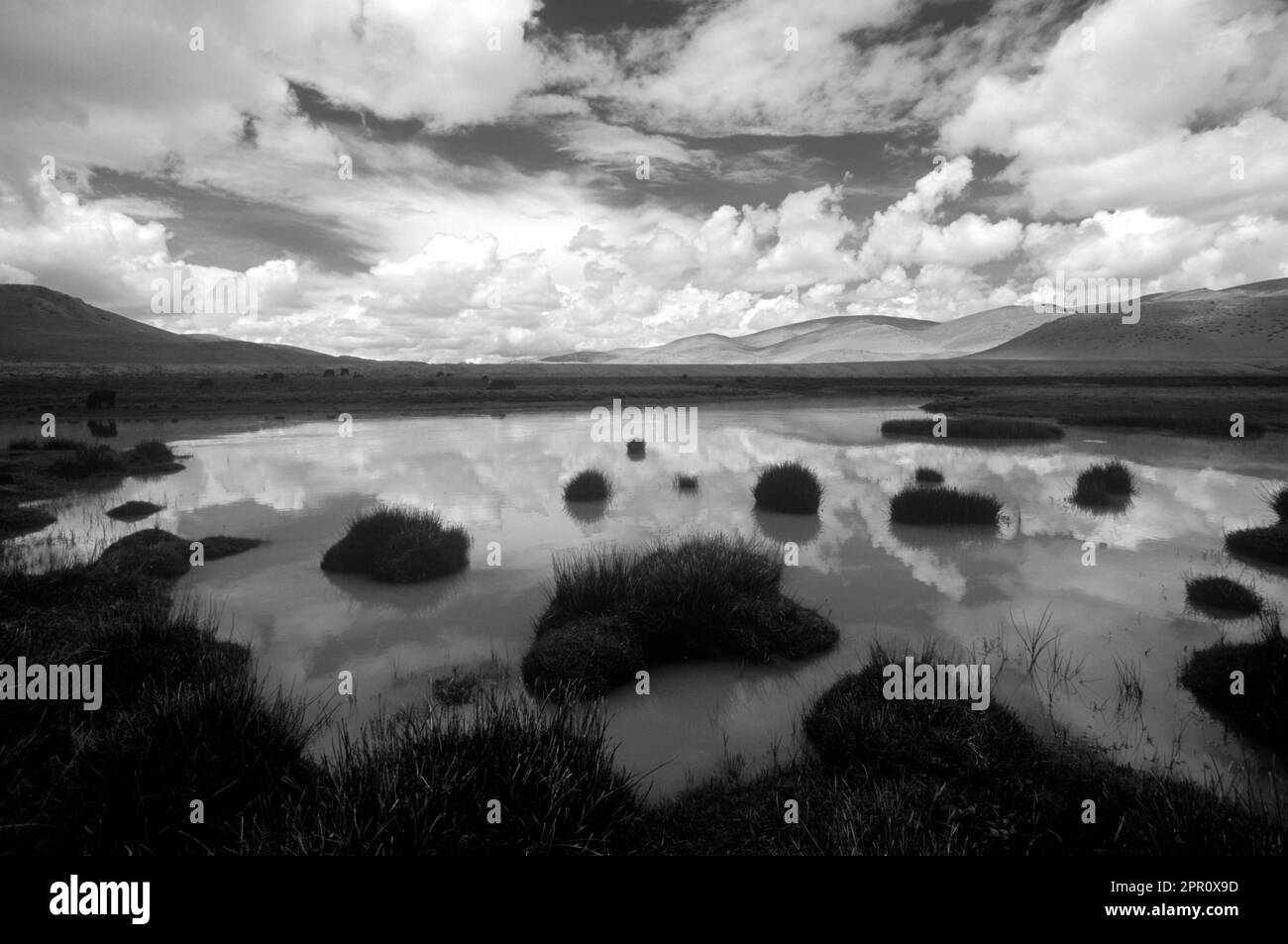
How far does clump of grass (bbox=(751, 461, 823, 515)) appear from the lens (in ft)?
56.1

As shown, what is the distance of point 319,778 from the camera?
15.3ft

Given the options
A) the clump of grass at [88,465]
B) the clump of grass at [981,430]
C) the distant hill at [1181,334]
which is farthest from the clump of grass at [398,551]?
the distant hill at [1181,334]

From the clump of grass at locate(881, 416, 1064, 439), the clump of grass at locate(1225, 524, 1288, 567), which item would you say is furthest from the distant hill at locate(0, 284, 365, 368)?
the clump of grass at locate(1225, 524, 1288, 567)

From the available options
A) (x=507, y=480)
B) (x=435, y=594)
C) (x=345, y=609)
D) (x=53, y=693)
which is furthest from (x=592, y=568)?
(x=507, y=480)

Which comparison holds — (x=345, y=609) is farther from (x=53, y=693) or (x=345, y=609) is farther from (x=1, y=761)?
(x=1, y=761)

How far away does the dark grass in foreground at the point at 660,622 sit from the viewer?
7723 mm

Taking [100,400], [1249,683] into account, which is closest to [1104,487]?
[1249,683]

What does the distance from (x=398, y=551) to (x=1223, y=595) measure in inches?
533

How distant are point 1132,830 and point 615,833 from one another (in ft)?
11.4

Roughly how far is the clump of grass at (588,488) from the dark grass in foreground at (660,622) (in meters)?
8.91

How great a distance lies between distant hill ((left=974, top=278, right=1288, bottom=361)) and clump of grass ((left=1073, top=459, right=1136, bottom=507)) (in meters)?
157

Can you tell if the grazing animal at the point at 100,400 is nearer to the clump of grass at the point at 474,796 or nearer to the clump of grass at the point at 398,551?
the clump of grass at the point at 398,551

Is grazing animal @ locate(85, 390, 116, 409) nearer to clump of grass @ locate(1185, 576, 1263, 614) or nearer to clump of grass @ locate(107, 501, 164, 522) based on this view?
clump of grass @ locate(107, 501, 164, 522)

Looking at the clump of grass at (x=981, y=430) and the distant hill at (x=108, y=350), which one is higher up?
the distant hill at (x=108, y=350)
